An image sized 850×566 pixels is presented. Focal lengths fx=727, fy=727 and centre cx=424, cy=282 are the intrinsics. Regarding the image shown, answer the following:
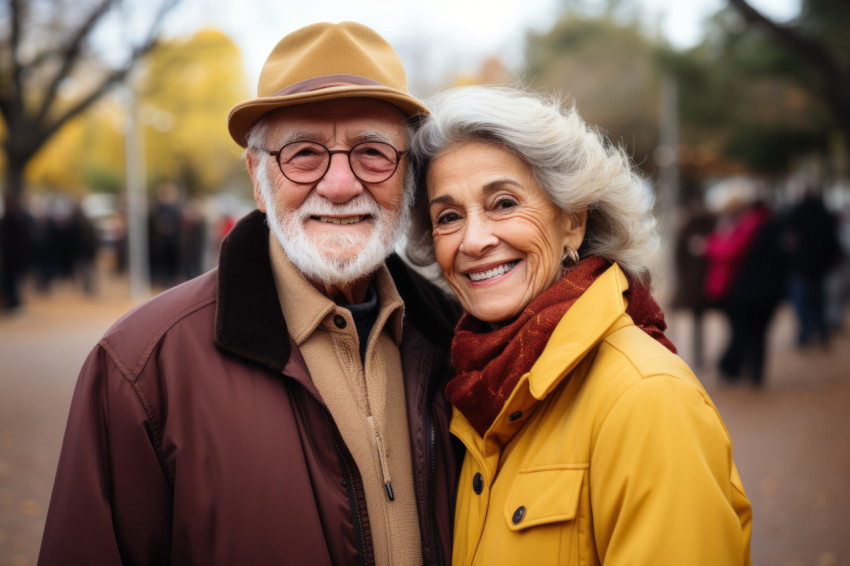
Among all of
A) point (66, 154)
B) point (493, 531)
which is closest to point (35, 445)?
point (493, 531)

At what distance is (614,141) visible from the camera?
1557 cm

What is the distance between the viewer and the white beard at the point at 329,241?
2.33m

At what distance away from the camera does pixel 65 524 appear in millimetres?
1917

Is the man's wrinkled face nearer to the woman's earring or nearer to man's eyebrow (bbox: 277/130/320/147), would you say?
man's eyebrow (bbox: 277/130/320/147)

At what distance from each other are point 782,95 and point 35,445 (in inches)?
706

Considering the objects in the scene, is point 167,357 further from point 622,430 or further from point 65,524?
point 622,430

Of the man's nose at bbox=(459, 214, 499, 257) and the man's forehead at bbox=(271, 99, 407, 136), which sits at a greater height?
the man's forehead at bbox=(271, 99, 407, 136)

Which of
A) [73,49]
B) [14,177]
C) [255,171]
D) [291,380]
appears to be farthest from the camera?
[14,177]

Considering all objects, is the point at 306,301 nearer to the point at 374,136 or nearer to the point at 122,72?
the point at 374,136

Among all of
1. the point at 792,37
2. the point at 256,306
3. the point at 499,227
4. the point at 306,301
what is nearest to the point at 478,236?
the point at 499,227

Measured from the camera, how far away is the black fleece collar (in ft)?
6.86

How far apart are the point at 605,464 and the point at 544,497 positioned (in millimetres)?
201

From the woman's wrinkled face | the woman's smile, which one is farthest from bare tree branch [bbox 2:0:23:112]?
the woman's smile

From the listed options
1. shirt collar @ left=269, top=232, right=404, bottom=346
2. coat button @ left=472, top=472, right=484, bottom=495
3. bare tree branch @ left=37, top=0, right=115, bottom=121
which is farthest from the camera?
bare tree branch @ left=37, top=0, right=115, bottom=121
